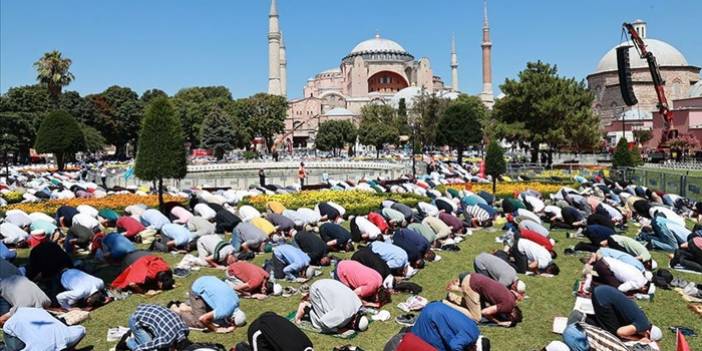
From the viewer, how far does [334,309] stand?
612cm

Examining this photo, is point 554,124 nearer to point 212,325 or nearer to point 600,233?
point 600,233

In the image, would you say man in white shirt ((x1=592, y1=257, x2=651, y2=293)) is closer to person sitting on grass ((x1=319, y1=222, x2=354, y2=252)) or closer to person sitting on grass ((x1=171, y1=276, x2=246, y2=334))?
person sitting on grass ((x1=319, y1=222, x2=354, y2=252))

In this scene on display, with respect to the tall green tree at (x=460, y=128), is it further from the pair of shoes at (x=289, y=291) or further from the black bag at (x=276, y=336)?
the black bag at (x=276, y=336)

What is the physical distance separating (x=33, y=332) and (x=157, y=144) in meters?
10.3

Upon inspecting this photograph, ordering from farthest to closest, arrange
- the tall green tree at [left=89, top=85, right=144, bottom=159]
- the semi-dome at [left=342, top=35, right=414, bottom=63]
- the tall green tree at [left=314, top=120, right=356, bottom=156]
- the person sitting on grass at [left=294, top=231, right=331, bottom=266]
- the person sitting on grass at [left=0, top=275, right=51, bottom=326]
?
the semi-dome at [left=342, top=35, right=414, bottom=63] → the tall green tree at [left=314, top=120, right=356, bottom=156] → the tall green tree at [left=89, top=85, right=144, bottom=159] → the person sitting on grass at [left=294, top=231, right=331, bottom=266] → the person sitting on grass at [left=0, top=275, right=51, bottom=326]

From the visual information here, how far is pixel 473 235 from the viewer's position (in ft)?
40.3

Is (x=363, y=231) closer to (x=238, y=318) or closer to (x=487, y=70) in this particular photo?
(x=238, y=318)

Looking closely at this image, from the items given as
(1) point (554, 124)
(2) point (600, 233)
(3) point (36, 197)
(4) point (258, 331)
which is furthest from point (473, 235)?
(1) point (554, 124)

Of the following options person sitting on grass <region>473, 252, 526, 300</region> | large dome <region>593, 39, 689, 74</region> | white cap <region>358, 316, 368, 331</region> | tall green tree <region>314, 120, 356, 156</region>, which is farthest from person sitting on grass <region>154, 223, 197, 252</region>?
large dome <region>593, 39, 689, 74</region>

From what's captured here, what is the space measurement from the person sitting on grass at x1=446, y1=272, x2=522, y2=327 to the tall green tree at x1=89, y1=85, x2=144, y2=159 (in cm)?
5165

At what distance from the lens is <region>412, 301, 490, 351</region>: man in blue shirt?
5059 mm

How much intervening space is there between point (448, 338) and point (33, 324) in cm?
368

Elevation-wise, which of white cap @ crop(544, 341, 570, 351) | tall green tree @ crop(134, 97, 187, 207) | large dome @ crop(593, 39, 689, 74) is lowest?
white cap @ crop(544, 341, 570, 351)

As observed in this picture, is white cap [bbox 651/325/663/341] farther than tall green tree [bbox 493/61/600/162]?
No
